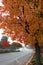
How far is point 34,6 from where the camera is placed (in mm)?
13125

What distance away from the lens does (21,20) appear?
48.1ft

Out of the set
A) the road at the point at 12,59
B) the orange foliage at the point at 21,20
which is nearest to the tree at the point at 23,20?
the orange foliage at the point at 21,20

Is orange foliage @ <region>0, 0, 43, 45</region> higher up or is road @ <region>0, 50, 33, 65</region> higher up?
orange foliage @ <region>0, 0, 43, 45</region>

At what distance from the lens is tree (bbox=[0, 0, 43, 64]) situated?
13.0 metres

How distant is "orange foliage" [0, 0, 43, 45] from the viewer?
13.0 m

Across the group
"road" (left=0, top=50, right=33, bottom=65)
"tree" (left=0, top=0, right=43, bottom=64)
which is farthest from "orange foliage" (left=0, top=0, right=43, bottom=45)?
"road" (left=0, top=50, right=33, bottom=65)

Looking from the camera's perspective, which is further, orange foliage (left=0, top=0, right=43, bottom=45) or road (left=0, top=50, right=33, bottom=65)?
road (left=0, top=50, right=33, bottom=65)

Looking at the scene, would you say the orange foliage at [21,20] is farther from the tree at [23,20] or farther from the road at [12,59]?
the road at [12,59]

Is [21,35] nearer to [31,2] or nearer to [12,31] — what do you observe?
[12,31]

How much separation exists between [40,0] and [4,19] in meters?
2.51

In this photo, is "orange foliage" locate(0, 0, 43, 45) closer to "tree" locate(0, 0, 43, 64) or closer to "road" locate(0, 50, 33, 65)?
"tree" locate(0, 0, 43, 64)

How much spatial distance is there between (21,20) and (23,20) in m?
0.50

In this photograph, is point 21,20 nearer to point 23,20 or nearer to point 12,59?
point 23,20

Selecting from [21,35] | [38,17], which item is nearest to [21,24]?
[21,35]
